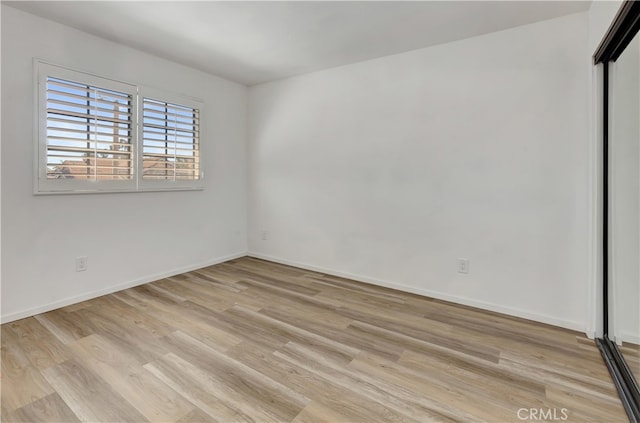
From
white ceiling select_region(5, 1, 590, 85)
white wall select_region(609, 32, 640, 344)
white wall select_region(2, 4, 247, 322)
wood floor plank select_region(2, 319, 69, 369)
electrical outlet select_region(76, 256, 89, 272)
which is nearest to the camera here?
white wall select_region(609, 32, 640, 344)

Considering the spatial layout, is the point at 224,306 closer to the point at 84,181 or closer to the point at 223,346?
the point at 223,346

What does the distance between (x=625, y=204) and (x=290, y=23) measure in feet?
8.69

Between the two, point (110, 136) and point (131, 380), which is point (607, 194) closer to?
point (131, 380)

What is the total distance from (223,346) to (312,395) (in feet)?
2.58

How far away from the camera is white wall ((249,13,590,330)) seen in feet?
8.27

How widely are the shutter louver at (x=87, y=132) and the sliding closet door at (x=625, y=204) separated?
3888 millimetres

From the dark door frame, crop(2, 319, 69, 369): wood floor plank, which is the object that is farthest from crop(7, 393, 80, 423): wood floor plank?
the dark door frame

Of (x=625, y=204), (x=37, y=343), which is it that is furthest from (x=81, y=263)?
(x=625, y=204)

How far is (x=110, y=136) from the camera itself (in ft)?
9.96

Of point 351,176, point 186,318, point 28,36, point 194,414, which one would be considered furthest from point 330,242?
point 28,36

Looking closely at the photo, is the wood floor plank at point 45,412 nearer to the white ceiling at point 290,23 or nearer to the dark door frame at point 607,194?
the white ceiling at point 290,23

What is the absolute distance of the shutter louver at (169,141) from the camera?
338 cm

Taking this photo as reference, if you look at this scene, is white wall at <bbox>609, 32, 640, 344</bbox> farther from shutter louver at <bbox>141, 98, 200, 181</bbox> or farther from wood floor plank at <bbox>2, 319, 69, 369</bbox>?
shutter louver at <bbox>141, 98, 200, 181</bbox>

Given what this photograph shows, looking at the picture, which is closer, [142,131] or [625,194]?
[625,194]
